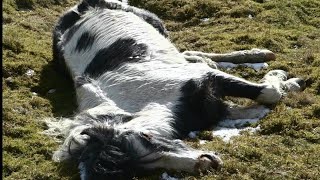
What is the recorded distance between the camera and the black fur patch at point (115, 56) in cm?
820

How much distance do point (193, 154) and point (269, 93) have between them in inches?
76.4

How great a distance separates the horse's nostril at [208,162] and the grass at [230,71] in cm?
8

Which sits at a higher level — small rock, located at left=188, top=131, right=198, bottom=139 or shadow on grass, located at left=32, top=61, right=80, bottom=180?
small rock, located at left=188, top=131, right=198, bottom=139

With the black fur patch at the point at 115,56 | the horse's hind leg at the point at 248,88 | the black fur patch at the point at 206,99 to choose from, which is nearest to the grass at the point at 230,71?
the horse's hind leg at the point at 248,88

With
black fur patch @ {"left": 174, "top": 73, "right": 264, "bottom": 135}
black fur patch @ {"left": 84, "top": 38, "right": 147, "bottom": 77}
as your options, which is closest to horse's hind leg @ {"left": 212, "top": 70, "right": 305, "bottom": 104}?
black fur patch @ {"left": 174, "top": 73, "right": 264, "bottom": 135}

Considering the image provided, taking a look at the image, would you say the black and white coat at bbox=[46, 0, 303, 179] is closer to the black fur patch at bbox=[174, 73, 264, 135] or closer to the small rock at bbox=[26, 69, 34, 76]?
the black fur patch at bbox=[174, 73, 264, 135]

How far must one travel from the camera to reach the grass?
652cm

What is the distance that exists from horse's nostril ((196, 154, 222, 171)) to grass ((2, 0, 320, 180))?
0.27 feet

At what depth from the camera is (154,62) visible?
26.5 feet

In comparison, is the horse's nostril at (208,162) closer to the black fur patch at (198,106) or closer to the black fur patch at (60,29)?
the black fur patch at (198,106)

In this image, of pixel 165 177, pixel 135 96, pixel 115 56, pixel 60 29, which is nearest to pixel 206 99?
pixel 135 96

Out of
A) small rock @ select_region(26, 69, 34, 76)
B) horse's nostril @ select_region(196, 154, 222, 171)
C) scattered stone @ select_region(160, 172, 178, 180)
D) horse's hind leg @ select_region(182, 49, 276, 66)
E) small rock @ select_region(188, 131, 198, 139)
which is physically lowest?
small rock @ select_region(26, 69, 34, 76)

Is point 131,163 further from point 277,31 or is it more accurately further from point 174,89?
point 277,31

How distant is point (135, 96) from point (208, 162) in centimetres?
162
